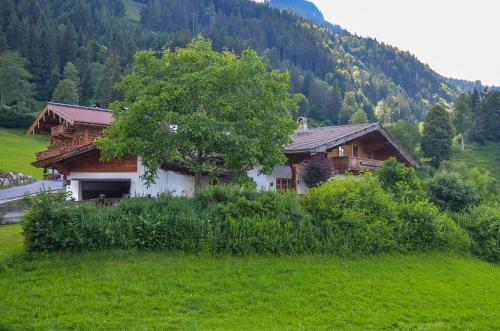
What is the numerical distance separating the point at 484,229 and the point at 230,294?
11.7m

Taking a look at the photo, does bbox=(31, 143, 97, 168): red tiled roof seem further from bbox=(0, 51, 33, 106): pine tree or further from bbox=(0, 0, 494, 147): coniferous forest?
bbox=(0, 51, 33, 106): pine tree

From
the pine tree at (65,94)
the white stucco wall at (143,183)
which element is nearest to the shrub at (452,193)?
the white stucco wall at (143,183)

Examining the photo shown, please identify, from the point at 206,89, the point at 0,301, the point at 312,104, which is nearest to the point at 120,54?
the point at 312,104

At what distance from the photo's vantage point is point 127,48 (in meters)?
110

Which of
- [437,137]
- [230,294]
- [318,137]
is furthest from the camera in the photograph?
[437,137]

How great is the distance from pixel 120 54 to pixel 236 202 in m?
99.7

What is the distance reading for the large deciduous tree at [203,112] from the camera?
48.7 feet

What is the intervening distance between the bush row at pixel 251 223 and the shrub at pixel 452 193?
3292 mm

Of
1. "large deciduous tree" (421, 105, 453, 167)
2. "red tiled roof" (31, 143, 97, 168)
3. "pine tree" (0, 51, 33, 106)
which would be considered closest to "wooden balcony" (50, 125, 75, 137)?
"red tiled roof" (31, 143, 97, 168)

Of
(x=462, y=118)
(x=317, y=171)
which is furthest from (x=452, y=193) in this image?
(x=462, y=118)

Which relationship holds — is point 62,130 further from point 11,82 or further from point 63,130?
point 11,82

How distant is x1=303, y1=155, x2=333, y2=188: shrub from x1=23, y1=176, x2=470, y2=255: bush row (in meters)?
5.76

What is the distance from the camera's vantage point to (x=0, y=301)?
865 cm

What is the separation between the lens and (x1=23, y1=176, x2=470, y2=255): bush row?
11.3 metres
